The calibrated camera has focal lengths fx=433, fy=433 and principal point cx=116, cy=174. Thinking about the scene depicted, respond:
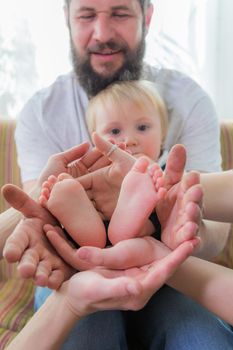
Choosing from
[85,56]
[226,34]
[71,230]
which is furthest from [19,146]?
[226,34]

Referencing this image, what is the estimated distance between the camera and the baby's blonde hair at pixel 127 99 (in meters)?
1.07

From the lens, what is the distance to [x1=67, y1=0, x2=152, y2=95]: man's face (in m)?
1.13

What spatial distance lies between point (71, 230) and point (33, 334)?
0.53 feet

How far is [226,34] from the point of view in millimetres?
1677

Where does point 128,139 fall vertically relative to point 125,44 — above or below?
below

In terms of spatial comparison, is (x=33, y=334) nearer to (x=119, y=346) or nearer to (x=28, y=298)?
(x=119, y=346)

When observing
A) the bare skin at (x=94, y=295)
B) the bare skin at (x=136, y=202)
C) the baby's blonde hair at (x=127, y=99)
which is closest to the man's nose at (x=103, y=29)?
the baby's blonde hair at (x=127, y=99)

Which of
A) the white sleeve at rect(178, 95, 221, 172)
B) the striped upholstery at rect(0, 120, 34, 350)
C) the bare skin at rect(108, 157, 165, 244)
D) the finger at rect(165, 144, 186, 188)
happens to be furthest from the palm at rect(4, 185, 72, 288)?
the white sleeve at rect(178, 95, 221, 172)

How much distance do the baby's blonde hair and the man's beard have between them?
0.18 feet

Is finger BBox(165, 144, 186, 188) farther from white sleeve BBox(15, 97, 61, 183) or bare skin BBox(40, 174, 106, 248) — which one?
white sleeve BBox(15, 97, 61, 183)

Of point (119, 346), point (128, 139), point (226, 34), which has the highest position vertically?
point (226, 34)

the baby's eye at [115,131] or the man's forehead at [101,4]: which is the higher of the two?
the man's forehead at [101,4]

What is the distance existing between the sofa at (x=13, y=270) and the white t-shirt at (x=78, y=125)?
0.41 feet

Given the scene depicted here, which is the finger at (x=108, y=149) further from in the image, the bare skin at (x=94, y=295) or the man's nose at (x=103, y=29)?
the man's nose at (x=103, y=29)
